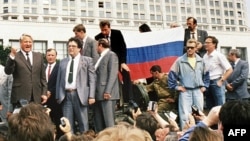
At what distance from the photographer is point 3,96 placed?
274 inches

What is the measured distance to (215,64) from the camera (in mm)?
7547

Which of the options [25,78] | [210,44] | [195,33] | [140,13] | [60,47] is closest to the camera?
[25,78]

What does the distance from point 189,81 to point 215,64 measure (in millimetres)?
829

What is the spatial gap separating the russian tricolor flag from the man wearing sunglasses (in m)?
1.49

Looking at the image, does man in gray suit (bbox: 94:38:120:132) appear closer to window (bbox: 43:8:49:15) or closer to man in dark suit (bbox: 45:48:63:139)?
man in dark suit (bbox: 45:48:63:139)

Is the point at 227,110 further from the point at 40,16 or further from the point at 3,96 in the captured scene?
the point at 40,16

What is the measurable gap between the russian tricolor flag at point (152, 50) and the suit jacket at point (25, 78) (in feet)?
8.36

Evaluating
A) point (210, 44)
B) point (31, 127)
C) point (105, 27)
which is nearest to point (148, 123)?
point (31, 127)

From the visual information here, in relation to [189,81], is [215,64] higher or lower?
higher

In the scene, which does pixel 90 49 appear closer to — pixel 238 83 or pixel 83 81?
pixel 83 81

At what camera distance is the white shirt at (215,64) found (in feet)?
24.6

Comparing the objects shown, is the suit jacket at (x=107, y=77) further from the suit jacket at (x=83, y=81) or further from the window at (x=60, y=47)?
the window at (x=60, y=47)

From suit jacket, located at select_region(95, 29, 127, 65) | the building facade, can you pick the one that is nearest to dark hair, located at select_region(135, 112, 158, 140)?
A: suit jacket, located at select_region(95, 29, 127, 65)

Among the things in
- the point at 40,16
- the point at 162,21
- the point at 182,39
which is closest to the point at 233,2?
the point at 162,21
